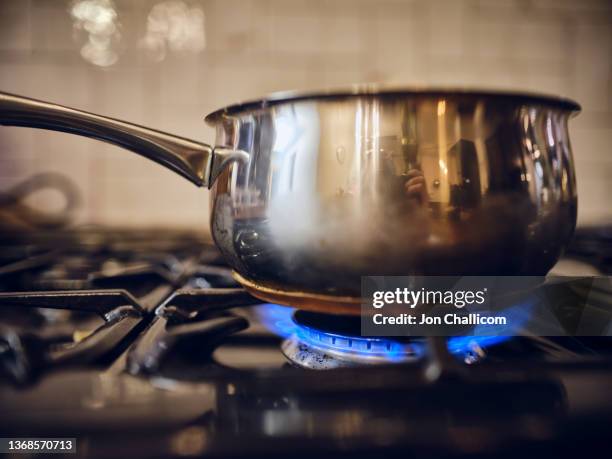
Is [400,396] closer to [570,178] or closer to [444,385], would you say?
[444,385]

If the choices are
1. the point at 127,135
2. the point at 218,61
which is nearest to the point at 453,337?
the point at 127,135

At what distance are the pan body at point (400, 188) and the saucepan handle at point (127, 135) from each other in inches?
1.6

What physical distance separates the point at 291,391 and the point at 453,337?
0.12 m

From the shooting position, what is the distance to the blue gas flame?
27cm

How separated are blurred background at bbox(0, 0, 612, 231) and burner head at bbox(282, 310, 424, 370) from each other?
51 centimetres

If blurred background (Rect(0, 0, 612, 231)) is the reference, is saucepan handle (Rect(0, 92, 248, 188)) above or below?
below

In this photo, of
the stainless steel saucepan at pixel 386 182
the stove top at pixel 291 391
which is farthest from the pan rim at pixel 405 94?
the stove top at pixel 291 391

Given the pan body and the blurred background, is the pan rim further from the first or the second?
the blurred background

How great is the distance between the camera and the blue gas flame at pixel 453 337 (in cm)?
27

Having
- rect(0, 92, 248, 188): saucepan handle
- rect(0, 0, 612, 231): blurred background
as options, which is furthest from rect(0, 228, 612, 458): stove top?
rect(0, 0, 612, 231): blurred background

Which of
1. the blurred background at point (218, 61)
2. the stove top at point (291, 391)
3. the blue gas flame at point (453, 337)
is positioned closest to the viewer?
the stove top at point (291, 391)

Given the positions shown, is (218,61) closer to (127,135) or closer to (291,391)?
(127,135)

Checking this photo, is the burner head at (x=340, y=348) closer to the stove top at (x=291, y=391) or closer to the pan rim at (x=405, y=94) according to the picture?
the stove top at (x=291, y=391)

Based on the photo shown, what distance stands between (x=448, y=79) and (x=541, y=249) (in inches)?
22.1
